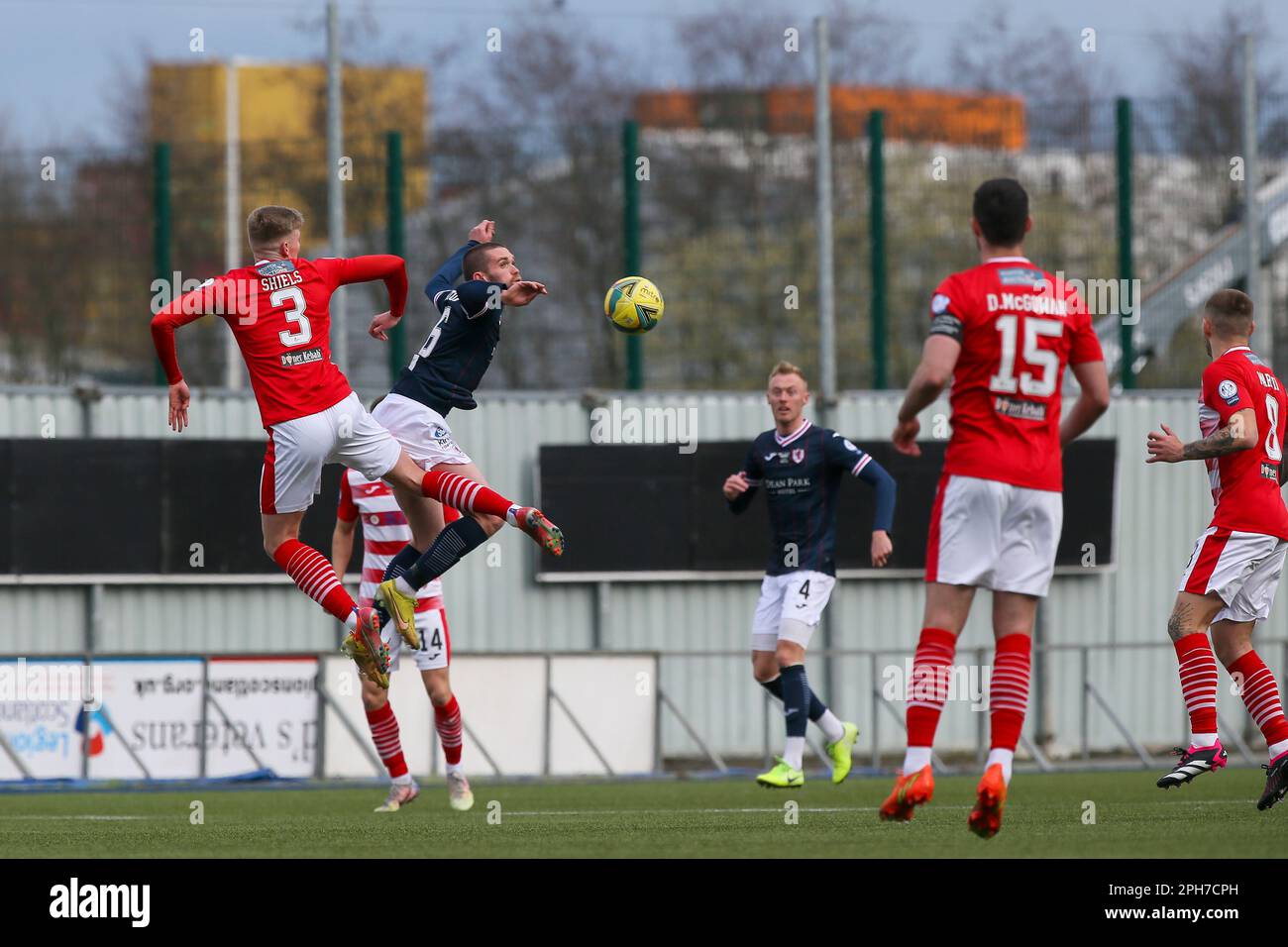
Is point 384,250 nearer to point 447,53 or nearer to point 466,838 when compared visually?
point 447,53

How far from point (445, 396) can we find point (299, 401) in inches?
44.8

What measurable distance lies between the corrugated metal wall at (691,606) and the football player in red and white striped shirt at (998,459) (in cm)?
1026

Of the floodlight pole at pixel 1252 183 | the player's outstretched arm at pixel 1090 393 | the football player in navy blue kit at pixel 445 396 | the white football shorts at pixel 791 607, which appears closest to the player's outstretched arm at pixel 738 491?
the white football shorts at pixel 791 607

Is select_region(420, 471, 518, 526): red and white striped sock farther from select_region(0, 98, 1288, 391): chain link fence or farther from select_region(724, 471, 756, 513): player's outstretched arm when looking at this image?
select_region(0, 98, 1288, 391): chain link fence

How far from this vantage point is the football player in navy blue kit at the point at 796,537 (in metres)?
11.4

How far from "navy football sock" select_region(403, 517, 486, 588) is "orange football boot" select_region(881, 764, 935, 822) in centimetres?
323

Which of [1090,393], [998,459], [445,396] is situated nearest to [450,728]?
[445,396]

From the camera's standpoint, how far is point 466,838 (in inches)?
308

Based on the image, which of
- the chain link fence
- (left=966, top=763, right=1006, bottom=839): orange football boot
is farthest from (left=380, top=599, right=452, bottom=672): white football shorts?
the chain link fence

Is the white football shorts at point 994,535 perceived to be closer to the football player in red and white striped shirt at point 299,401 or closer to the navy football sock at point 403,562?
the football player in red and white striped shirt at point 299,401

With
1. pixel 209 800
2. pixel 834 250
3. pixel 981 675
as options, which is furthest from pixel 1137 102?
pixel 209 800

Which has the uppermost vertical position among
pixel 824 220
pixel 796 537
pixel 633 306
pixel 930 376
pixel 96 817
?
pixel 824 220

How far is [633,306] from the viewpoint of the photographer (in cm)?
1021

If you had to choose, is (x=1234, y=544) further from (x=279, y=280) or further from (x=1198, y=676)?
(x=279, y=280)
